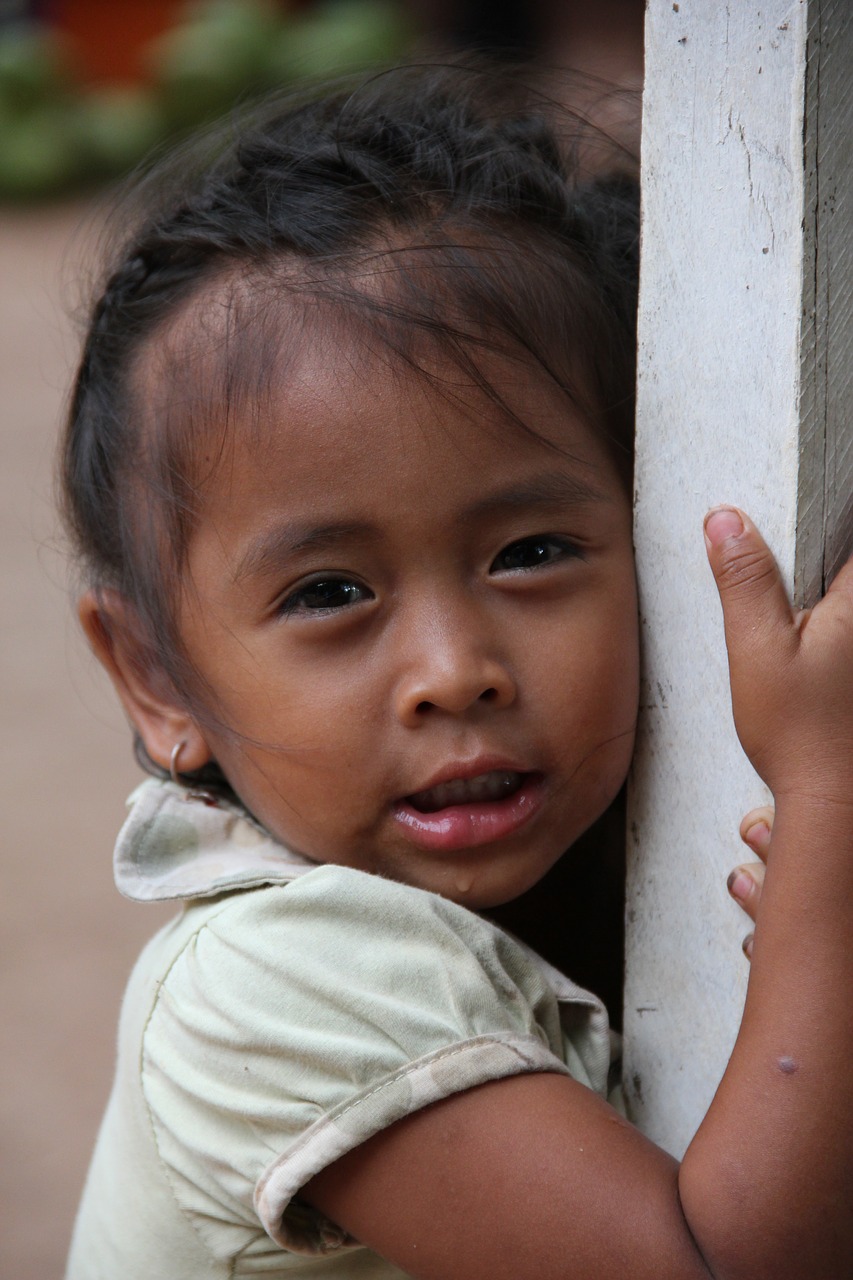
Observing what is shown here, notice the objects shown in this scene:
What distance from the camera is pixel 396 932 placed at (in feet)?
3.73

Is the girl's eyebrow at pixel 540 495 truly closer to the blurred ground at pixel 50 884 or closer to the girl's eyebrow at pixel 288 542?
the girl's eyebrow at pixel 288 542

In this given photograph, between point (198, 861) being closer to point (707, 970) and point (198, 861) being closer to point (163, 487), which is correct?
point (163, 487)

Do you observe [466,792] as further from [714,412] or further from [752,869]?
[714,412]

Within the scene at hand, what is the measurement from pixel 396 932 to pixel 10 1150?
1.81 meters

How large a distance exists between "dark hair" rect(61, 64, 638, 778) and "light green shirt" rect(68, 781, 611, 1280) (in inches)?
10.9

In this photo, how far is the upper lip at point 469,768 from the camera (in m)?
1.20

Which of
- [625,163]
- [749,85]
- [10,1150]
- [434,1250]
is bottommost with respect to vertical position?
[10,1150]

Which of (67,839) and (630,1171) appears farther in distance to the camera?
(67,839)

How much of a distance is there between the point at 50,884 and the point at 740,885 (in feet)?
8.61

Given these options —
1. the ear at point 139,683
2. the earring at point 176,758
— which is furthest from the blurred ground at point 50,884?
the earring at point 176,758

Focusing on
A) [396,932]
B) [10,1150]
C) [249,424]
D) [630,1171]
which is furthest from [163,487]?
[10,1150]

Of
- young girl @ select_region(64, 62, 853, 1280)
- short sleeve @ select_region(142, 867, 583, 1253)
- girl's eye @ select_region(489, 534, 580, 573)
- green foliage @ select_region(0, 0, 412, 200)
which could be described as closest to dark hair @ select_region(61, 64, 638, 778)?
young girl @ select_region(64, 62, 853, 1280)

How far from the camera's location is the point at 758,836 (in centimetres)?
111

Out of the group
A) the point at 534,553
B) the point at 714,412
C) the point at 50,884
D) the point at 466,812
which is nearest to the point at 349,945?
the point at 466,812
